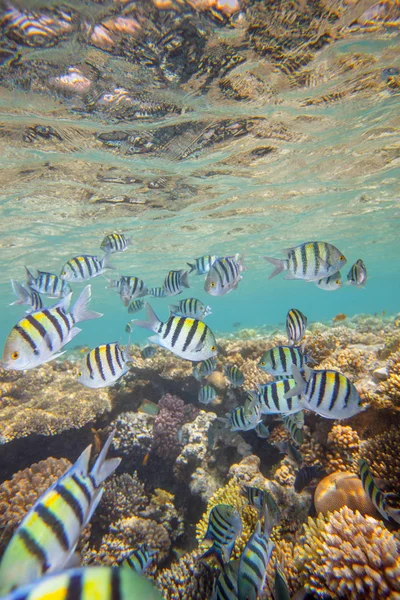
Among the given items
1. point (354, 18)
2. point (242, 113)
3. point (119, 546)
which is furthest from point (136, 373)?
point (354, 18)

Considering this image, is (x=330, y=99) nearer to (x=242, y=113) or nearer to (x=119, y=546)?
(x=242, y=113)

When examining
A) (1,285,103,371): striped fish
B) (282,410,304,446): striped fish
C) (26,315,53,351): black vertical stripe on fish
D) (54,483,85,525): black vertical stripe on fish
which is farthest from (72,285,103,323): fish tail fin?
(282,410,304,446): striped fish

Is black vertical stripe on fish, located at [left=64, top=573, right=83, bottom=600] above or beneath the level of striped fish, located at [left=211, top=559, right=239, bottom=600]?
above

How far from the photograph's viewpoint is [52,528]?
171cm

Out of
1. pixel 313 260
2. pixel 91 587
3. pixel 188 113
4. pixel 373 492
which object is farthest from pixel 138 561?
pixel 188 113

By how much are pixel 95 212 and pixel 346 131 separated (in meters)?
13.3

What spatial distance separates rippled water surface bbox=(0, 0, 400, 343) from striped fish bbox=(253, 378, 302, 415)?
7838 mm

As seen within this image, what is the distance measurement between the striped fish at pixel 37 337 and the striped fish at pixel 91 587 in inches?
87.0

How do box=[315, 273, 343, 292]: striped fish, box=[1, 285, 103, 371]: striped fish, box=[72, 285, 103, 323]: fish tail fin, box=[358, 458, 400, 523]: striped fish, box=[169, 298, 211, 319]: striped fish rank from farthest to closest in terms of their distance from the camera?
box=[315, 273, 343, 292]: striped fish < box=[169, 298, 211, 319]: striped fish < box=[72, 285, 103, 323]: fish tail fin < box=[358, 458, 400, 523]: striped fish < box=[1, 285, 103, 371]: striped fish

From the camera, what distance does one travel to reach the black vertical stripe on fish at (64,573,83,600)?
3.36 feet

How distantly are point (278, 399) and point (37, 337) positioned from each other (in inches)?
121

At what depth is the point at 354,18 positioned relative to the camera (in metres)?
7.28

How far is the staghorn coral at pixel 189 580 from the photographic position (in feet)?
13.9

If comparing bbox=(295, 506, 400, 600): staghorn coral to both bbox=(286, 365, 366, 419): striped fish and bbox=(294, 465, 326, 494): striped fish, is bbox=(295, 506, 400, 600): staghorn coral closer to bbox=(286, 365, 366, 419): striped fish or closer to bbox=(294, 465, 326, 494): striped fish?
bbox=(286, 365, 366, 419): striped fish
